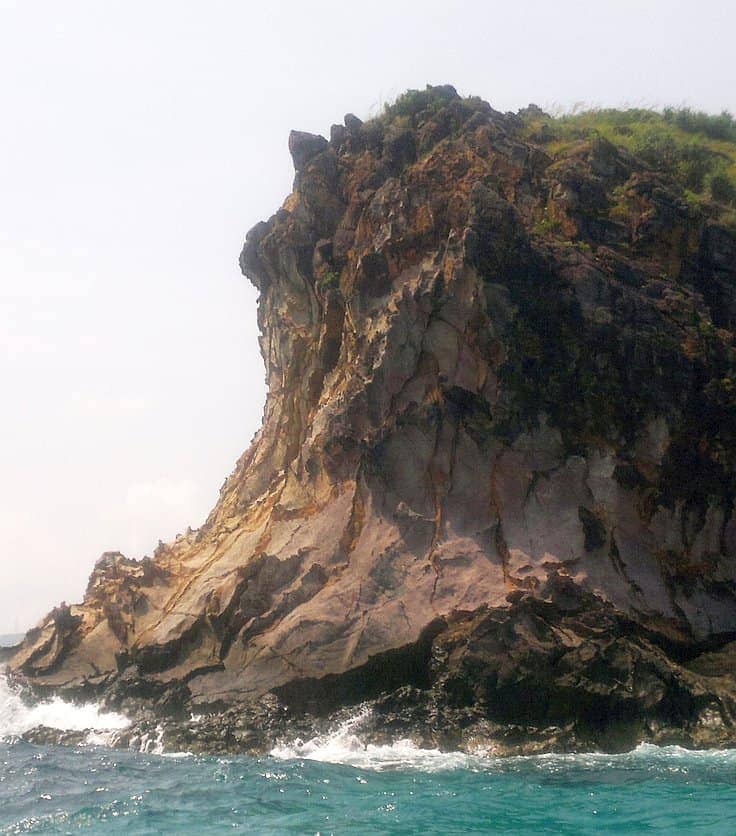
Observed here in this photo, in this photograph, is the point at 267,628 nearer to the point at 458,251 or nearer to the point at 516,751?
the point at 516,751

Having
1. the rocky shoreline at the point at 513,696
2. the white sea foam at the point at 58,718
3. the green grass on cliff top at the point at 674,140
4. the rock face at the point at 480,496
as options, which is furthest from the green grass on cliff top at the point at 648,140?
→ the white sea foam at the point at 58,718

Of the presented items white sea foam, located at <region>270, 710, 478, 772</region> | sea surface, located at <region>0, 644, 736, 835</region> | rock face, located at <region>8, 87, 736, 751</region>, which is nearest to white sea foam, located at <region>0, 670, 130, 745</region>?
rock face, located at <region>8, 87, 736, 751</region>

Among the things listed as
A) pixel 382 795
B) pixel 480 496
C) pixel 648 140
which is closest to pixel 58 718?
pixel 382 795

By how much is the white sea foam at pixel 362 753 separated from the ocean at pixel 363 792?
0.09 feet

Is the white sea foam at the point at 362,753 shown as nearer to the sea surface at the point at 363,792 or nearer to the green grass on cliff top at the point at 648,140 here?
the sea surface at the point at 363,792

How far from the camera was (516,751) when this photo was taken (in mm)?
16797

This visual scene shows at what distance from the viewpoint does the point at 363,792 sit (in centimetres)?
1405

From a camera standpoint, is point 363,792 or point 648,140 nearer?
point 363,792

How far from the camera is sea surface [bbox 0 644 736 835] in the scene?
12312 millimetres

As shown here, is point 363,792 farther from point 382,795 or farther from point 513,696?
point 513,696

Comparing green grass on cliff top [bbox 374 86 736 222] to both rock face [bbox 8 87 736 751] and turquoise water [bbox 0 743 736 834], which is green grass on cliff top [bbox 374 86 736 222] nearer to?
rock face [bbox 8 87 736 751]

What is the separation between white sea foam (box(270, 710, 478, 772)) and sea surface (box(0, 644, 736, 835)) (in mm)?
32

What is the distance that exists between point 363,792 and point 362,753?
2968 millimetres

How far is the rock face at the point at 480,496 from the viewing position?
717 inches
